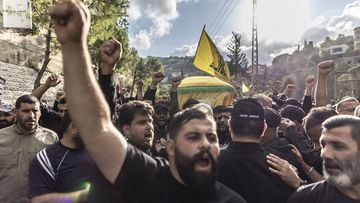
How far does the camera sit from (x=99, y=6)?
1772 centimetres

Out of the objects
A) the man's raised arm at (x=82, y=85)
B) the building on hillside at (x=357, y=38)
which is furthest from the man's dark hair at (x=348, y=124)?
the building on hillside at (x=357, y=38)

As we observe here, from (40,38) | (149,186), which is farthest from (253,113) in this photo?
(40,38)

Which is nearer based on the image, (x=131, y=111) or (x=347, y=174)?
(x=347, y=174)

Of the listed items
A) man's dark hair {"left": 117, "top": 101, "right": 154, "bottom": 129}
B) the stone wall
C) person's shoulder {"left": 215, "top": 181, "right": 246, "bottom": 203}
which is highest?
the stone wall

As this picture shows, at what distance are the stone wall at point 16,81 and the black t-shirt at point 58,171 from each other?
15.3 m

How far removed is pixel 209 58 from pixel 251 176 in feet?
20.2

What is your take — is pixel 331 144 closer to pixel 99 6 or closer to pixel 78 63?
pixel 78 63

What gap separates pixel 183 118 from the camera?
225 cm

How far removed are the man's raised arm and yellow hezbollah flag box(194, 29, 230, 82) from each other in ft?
22.9

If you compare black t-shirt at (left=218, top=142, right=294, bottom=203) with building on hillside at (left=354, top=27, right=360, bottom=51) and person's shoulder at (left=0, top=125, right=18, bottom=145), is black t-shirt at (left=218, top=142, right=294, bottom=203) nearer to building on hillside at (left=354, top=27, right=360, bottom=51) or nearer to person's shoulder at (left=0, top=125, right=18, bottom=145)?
person's shoulder at (left=0, top=125, right=18, bottom=145)

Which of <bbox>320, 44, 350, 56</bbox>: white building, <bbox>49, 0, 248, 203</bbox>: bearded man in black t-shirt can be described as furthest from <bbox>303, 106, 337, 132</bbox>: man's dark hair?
<bbox>320, 44, 350, 56</bbox>: white building

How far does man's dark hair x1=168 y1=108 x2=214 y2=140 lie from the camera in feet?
7.34

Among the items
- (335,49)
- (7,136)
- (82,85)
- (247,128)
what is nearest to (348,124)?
(247,128)

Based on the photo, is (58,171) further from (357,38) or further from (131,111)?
(357,38)
